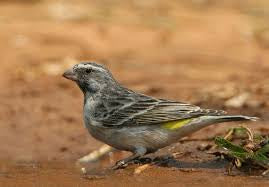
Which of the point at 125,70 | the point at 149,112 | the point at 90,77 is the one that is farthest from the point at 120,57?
the point at 149,112

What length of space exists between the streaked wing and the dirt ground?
1.57ft

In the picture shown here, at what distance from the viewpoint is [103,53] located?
1672 cm

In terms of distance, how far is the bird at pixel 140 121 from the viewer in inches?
368

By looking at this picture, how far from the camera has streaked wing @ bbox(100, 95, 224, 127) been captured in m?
9.42

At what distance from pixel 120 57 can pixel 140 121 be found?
23.0 ft

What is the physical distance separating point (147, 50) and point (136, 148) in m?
7.65

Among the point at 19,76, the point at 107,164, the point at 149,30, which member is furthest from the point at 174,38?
the point at 107,164

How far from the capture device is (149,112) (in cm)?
962

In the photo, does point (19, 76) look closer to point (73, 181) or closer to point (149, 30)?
point (149, 30)

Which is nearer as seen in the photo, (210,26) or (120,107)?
(120,107)

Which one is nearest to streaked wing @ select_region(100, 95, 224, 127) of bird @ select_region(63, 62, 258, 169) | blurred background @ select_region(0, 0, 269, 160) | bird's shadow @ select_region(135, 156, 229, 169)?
bird @ select_region(63, 62, 258, 169)

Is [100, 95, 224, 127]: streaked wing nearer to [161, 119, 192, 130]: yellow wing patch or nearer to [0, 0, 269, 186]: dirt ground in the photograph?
[161, 119, 192, 130]: yellow wing patch

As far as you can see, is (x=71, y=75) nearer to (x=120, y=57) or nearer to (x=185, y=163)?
(x=185, y=163)

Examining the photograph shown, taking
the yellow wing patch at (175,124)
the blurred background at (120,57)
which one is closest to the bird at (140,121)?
the yellow wing patch at (175,124)
